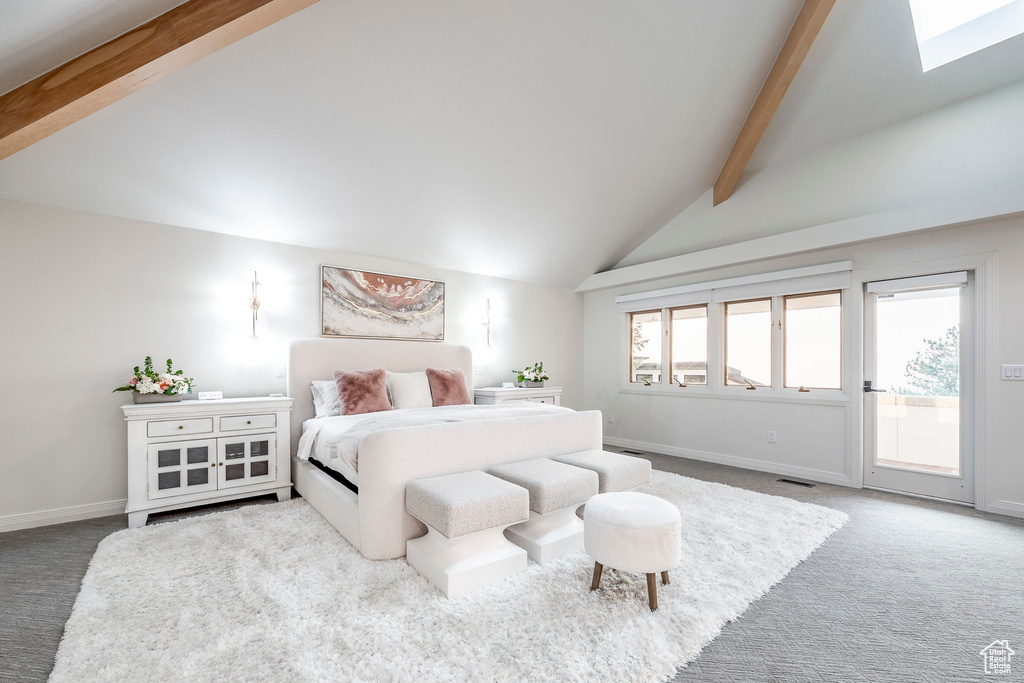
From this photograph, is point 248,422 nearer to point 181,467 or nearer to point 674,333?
point 181,467

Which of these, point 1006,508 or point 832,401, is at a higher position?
point 832,401

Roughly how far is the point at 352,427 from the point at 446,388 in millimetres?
1501

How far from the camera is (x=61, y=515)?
3.10 meters

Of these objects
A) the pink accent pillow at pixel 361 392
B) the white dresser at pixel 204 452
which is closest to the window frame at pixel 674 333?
the pink accent pillow at pixel 361 392

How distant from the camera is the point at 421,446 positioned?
2.49 m

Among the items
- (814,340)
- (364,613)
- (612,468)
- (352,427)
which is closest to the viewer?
(364,613)

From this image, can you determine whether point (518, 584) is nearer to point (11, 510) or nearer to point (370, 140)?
point (370, 140)

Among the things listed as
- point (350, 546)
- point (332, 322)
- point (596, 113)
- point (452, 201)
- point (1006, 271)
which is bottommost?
point (350, 546)

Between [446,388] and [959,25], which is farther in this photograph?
[446,388]

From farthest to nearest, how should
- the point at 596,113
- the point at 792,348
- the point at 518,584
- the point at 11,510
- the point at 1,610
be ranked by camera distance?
the point at 792,348 → the point at 596,113 → the point at 11,510 → the point at 518,584 → the point at 1,610

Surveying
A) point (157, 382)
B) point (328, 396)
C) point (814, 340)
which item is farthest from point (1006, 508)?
point (157, 382)

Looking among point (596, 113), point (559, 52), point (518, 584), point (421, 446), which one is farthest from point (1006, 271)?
point (421, 446)

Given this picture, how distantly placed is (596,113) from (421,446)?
308 cm

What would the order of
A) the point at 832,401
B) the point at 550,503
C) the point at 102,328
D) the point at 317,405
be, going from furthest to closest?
the point at 832,401 → the point at 317,405 → the point at 102,328 → the point at 550,503
